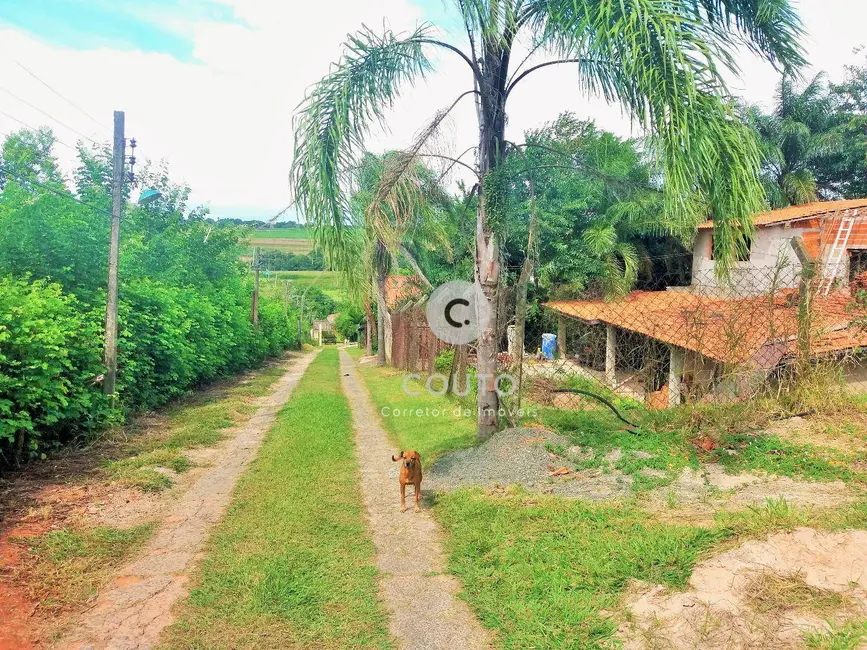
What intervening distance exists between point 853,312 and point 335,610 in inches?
265

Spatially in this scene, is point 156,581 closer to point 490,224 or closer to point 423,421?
point 490,224

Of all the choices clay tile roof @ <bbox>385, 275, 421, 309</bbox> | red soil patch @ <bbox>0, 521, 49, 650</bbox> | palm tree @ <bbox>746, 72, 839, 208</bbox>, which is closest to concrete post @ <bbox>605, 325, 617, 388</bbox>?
red soil patch @ <bbox>0, 521, 49, 650</bbox>

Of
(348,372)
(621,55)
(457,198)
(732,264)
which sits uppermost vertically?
(621,55)

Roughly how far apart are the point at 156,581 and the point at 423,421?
630cm

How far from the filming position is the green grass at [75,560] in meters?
3.93

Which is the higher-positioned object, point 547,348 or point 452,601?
point 547,348

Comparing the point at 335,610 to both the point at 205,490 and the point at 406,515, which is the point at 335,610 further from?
the point at 205,490

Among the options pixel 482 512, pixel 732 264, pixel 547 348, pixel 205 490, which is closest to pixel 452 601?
pixel 482 512

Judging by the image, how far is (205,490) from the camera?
21.7ft

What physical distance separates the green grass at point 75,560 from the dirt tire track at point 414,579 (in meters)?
2.02

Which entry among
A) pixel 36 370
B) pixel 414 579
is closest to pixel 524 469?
pixel 414 579

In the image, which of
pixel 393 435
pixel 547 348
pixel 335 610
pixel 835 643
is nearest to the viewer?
pixel 835 643

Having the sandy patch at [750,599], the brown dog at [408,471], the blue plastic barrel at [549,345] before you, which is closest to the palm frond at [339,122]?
the brown dog at [408,471]

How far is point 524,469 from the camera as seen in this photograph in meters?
5.99
